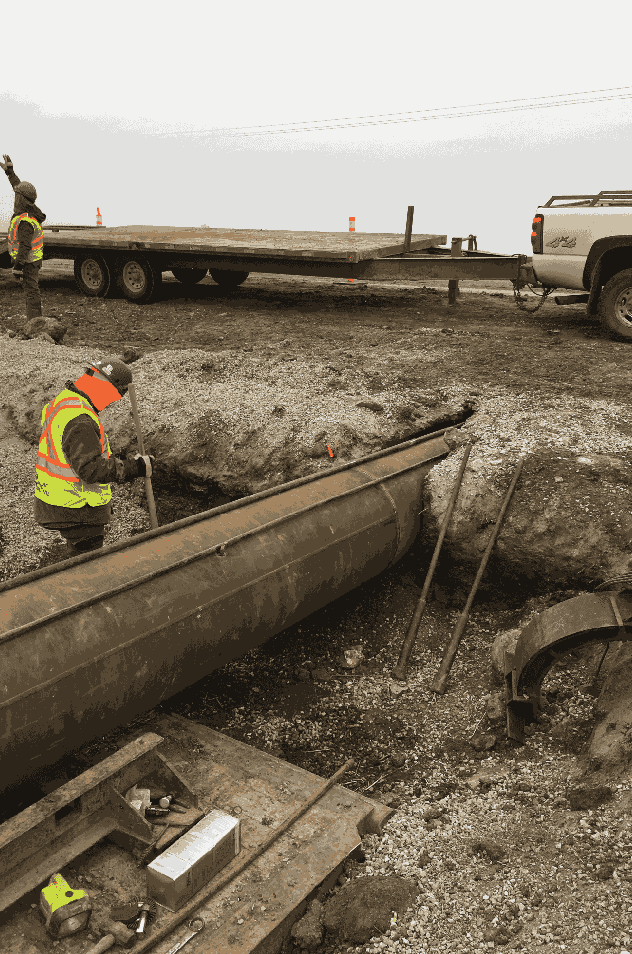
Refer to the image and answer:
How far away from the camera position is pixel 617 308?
898 centimetres

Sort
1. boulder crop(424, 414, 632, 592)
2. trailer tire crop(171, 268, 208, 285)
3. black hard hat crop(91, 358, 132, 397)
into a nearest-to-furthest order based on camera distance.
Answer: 1. black hard hat crop(91, 358, 132, 397)
2. boulder crop(424, 414, 632, 592)
3. trailer tire crop(171, 268, 208, 285)

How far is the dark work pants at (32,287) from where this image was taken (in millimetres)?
10578

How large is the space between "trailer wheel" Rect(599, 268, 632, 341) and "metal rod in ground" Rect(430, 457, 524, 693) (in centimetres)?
401

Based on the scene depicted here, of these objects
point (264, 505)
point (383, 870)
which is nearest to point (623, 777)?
point (383, 870)

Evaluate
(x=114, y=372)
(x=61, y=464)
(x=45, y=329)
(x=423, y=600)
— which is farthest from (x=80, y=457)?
(x=45, y=329)

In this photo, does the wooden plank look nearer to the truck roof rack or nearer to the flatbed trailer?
the flatbed trailer

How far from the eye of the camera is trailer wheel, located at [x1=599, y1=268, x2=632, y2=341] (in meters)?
8.84

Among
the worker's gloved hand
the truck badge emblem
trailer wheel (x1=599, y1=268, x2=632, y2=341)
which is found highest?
the truck badge emblem

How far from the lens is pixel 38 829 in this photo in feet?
11.1

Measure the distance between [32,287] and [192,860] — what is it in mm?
9399

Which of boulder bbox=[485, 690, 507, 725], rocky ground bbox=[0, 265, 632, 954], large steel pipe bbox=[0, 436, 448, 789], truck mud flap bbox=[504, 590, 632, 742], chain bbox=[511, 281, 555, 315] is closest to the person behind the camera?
rocky ground bbox=[0, 265, 632, 954]

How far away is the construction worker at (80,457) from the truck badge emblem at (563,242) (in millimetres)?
6441

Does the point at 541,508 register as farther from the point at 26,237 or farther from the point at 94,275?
the point at 94,275

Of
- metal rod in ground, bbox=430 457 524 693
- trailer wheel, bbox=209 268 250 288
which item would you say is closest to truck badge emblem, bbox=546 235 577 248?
metal rod in ground, bbox=430 457 524 693
